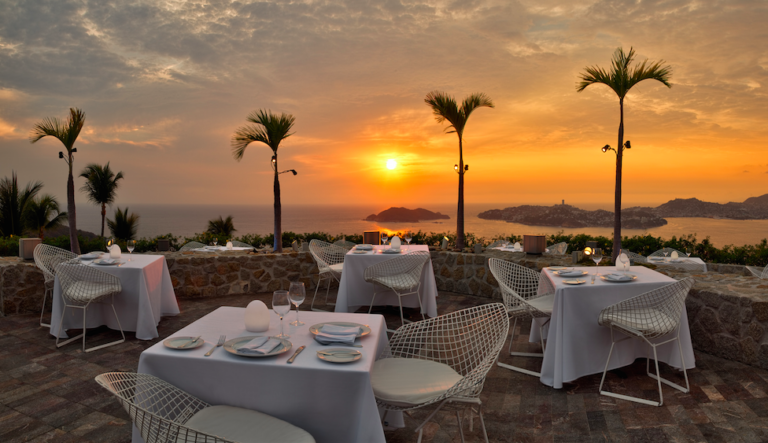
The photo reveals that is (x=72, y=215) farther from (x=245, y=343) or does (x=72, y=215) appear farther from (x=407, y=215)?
(x=407, y=215)

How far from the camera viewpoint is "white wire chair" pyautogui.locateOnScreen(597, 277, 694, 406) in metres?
2.91

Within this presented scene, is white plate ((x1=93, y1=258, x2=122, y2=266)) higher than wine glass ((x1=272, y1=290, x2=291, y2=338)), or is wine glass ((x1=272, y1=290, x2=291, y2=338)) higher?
wine glass ((x1=272, y1=290, x2=291, y2=338))

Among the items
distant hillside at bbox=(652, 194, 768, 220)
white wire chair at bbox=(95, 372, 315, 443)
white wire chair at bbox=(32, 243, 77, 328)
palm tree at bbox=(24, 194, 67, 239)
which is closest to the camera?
white wire chair at bbox=(95, 372, 315, 443)

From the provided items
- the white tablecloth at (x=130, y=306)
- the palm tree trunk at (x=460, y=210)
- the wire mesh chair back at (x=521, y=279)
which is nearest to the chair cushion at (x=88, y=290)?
the white tablecloth at (x=130, y=306)

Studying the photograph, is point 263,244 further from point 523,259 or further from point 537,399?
point 537,399

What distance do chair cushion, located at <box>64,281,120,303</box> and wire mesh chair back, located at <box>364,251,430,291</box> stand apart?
2.62 meters

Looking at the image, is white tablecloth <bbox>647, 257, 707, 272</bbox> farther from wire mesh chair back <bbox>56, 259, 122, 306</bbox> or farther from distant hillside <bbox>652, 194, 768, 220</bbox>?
wire mesh chair back <bbox>56, 259, 122, 306</bbox>

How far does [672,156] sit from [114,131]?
60.5ft

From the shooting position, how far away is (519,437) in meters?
2.44

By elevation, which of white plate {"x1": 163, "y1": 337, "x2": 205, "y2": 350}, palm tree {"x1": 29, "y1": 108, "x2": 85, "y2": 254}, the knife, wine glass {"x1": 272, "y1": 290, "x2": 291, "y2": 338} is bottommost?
the knife

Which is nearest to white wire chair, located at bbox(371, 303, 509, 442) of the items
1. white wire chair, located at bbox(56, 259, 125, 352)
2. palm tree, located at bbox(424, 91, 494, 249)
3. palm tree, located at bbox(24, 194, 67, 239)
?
white wire chair, located at bbox(56, 259, 125, 352)

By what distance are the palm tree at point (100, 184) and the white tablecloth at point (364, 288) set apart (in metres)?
13.6

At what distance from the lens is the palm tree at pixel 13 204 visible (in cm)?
1150

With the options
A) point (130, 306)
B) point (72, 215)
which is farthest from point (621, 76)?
point (72, 215)
